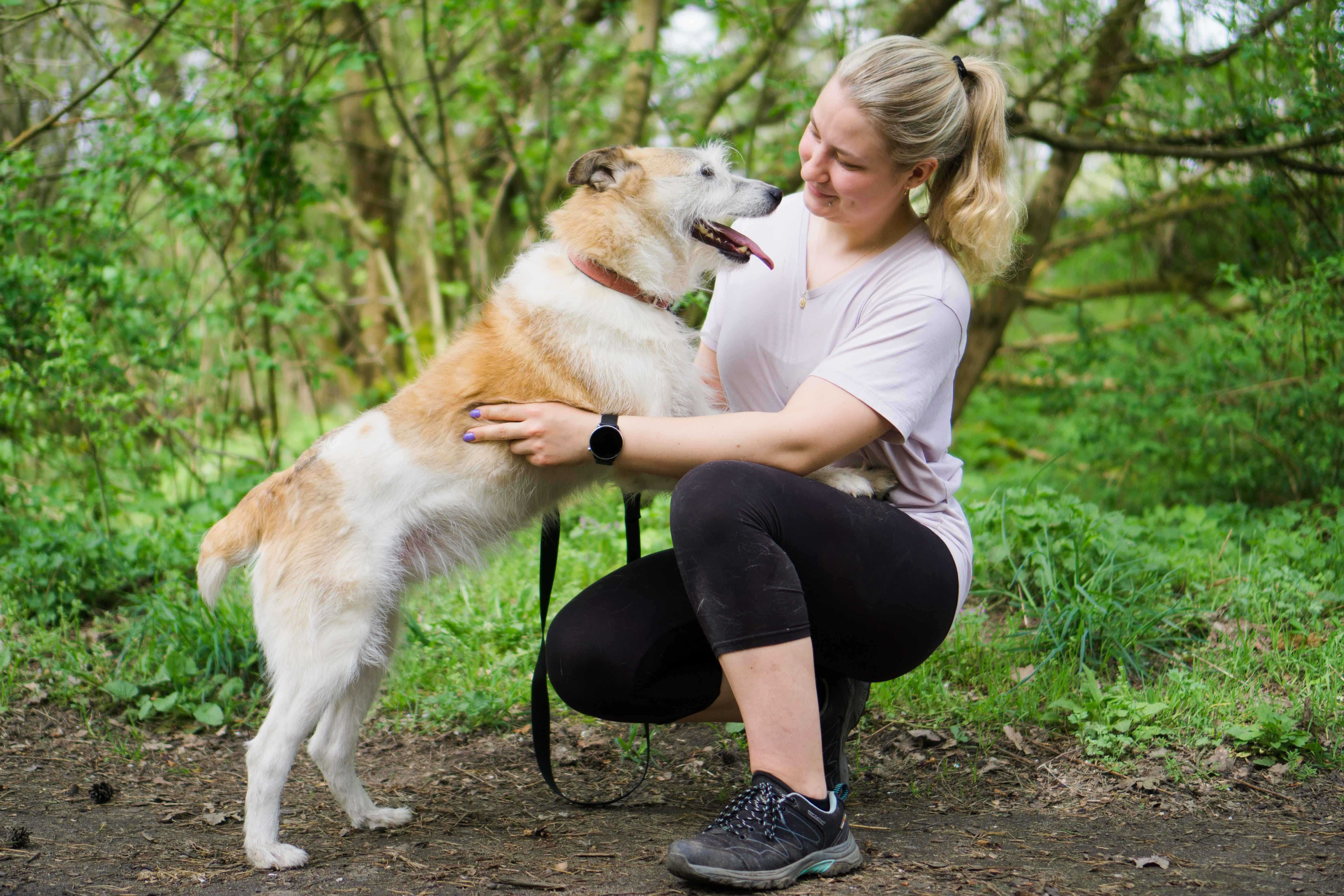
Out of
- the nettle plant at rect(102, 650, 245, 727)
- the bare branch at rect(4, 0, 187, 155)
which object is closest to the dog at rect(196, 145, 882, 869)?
the nettle plant at rect(102, 650, 245, 727)

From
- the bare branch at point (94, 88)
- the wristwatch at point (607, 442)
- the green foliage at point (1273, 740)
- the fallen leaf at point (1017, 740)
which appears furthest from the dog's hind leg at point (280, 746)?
the bare branch at point (94, 88)

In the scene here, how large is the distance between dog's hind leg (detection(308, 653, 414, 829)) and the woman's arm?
828mm

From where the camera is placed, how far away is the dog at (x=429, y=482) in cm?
233

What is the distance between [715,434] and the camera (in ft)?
7.19

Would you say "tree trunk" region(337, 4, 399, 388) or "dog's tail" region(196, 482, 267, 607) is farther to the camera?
"tree trunk" region(337, 4, 399, 388)

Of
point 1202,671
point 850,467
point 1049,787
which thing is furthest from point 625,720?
point 1202,671

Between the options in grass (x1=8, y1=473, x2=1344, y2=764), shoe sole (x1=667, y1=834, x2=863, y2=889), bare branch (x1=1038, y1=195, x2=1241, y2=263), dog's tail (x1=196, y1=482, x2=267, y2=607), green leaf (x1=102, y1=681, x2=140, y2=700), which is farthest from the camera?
bare branch (x1=1038, y1=195, x2=1241, y2=263)

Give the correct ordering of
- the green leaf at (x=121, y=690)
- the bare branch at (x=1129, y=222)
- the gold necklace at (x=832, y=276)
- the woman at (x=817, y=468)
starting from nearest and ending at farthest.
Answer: the woman at (x=817, y=468), the gold necklace at (x=832, y=276), the green leaf at (x=121, y=690), the bare branch at (x=1129, y=222)

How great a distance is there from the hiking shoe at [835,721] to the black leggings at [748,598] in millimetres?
103

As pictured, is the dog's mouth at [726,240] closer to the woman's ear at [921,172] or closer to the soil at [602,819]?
the woman's ear at [921,172]

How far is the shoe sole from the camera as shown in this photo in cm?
192

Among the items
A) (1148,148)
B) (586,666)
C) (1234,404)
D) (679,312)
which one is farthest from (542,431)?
(1148,148)

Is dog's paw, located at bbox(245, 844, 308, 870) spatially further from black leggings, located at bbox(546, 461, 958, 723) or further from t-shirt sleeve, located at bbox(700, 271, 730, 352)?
t-shirt sleeve, located at bbox(700, 271, 730, 352)

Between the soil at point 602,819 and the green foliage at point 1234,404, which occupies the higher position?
the green foliage at point 1234,404
